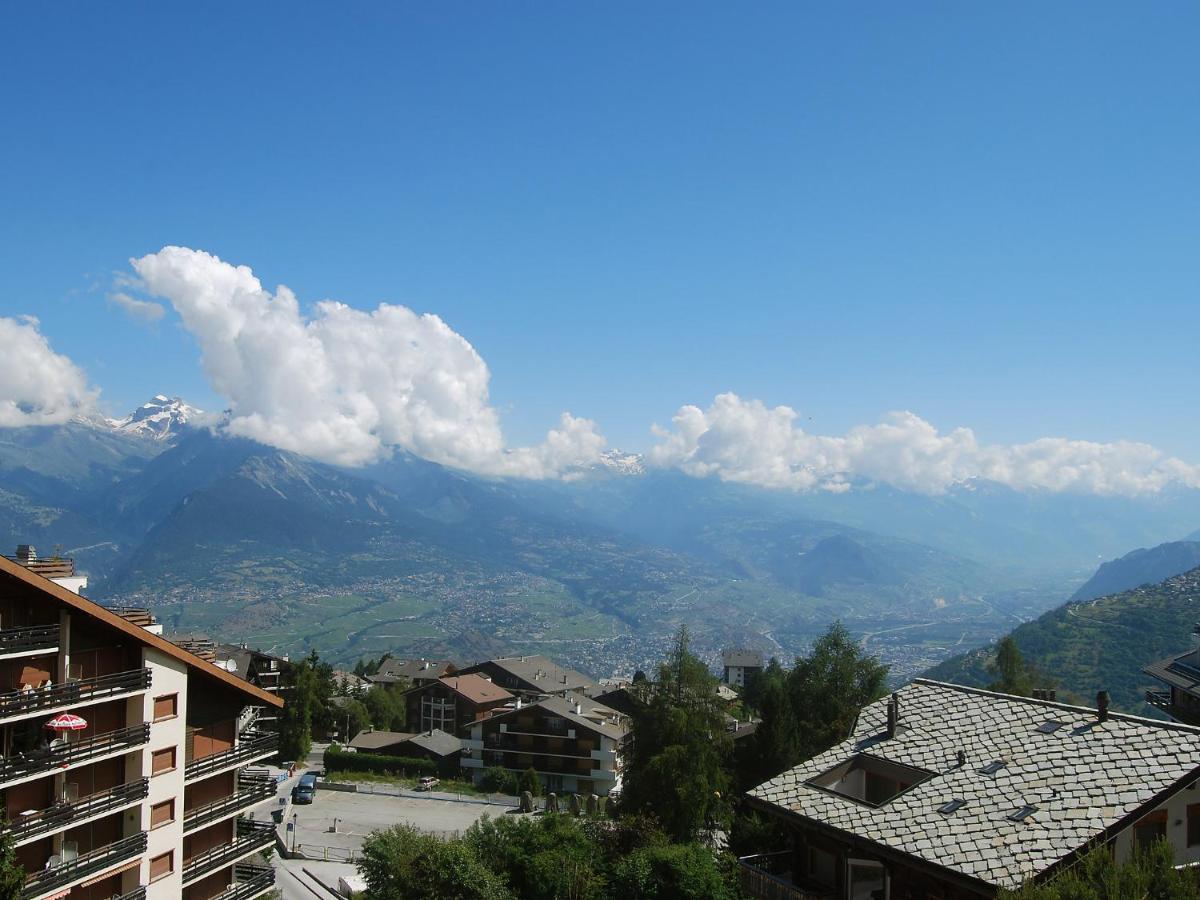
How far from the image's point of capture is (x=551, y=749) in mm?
77875

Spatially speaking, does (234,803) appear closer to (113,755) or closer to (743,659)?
(113,755)

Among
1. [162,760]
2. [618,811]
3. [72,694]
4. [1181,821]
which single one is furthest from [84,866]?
[618,811]

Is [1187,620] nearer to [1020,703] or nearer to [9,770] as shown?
[1020,703]

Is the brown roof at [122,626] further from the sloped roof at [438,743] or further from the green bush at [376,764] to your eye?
the sloped roof at [438,743]

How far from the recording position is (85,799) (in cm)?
2188

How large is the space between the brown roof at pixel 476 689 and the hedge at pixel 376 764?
48.5 ft

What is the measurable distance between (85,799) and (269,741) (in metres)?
7.17

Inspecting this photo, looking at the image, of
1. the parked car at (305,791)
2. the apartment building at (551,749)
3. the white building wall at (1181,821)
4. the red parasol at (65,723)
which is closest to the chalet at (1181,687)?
the white building wall at (1181,821)

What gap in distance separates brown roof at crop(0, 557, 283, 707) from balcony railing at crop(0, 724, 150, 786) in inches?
80.7

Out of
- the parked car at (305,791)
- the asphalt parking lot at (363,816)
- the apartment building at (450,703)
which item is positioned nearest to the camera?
the asphalt parking lot at (363,816)

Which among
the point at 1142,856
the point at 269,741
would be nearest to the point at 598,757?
the point at 269,741

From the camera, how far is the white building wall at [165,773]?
23.4m

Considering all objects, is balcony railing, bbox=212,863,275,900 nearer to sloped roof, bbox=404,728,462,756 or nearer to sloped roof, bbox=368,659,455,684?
sloped roof, bbox=404,728,462,756

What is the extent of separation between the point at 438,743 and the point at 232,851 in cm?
5810
